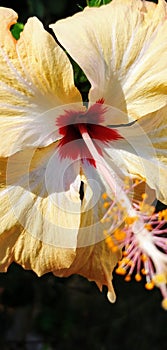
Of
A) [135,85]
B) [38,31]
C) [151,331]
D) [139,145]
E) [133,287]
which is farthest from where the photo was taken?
[151,331]

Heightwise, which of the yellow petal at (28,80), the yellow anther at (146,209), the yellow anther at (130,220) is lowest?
the yellow anther at (130,220)

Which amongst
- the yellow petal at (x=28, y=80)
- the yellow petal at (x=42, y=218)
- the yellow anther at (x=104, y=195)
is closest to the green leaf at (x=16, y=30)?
the yellow petal at (x=28, y=80)

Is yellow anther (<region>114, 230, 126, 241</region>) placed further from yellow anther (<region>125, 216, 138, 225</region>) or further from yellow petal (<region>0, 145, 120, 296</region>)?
yellow petal (<region>0, 145, 120, 296</region>)

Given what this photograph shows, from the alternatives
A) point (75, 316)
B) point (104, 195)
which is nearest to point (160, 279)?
point (104, 195)

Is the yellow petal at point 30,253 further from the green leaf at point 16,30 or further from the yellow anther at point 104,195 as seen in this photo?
the green leaf at point 16,30

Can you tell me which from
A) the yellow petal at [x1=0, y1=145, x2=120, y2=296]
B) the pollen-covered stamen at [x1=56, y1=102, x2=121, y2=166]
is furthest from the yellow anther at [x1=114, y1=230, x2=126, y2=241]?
the pollen-covered stamen at [x1=56, y1=102, x2=121, y2=166]

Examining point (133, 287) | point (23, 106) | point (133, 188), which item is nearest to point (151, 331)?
point (133, 287)

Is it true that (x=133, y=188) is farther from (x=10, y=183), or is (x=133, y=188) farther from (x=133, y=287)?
(x=133, y=287)
